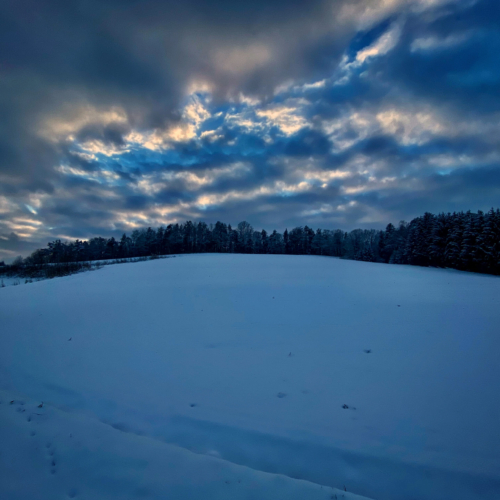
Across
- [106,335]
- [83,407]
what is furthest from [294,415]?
[106,335]

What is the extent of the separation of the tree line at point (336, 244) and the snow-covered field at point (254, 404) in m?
27.5

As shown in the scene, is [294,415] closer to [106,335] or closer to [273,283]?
[106,335]

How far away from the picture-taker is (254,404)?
479 cm

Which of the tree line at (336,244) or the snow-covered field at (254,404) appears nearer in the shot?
the snow-covered field at (254,404)

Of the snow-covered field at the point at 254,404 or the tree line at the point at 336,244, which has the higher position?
the tree line at the point at 336,244

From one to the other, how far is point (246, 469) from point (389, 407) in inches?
116

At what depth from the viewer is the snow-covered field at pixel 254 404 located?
10.5ft

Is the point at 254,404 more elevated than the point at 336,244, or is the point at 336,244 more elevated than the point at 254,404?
the point at 336,244

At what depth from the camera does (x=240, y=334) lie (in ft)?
25.9

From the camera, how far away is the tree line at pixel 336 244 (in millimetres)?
29703

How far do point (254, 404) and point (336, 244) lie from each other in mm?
86813

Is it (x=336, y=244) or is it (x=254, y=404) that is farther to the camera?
(x=336, y=244)

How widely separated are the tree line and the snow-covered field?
90.2 ft

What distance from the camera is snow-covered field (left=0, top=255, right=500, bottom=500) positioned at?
127 inches
